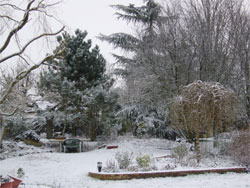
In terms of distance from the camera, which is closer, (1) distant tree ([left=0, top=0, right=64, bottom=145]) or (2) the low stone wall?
(1) distant tree ([left=0, top=0, right=64, bottom=145])

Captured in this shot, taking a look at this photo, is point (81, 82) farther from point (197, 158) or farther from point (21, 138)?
point (197, 158)

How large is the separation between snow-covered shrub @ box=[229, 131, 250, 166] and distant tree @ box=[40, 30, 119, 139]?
961 centimetres

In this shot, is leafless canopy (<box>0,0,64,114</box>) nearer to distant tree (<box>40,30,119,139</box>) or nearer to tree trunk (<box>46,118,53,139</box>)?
distant tree (<box>40,30,119,139</box>)

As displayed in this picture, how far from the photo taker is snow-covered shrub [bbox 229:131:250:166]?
28.4ft

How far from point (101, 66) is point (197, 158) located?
11.4 meters

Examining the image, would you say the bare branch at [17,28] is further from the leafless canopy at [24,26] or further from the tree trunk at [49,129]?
the tree trunk at [49,129]

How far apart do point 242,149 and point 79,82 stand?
1202 centimetres

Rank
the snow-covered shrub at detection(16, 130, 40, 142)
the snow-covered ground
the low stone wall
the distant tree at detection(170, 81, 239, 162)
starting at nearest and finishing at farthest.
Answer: the snow-covered ground → the low stone wall → the distant tree at detection(170, 81, 239, 162) → the snow-covered shrub at detection(16, 130, 40, 142)

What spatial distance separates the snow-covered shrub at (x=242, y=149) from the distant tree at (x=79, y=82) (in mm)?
9613

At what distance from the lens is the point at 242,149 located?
8711mm

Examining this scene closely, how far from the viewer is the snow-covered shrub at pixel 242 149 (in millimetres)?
8652

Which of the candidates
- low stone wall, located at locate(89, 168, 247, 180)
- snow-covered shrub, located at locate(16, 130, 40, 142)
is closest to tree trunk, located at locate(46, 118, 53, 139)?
snow-covered shrub, located at locate(16, 130, 40, 142)

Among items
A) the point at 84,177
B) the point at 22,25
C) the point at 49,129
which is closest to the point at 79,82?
the point at 49,129

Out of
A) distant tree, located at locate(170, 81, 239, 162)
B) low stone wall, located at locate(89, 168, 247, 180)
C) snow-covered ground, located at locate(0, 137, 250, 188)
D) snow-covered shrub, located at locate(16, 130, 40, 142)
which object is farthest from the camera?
snow-covered shrub, located at locate(16, 130, 40, 142)
